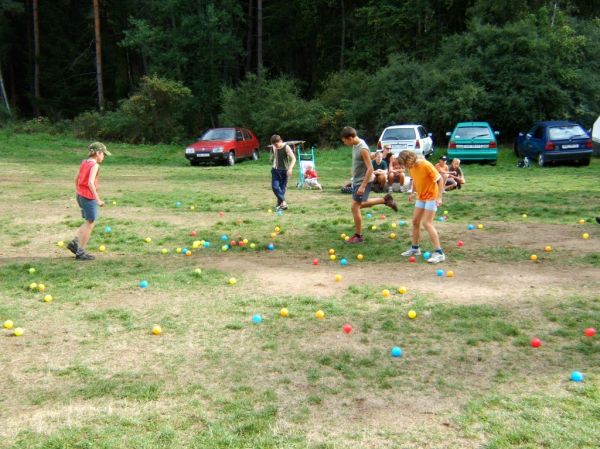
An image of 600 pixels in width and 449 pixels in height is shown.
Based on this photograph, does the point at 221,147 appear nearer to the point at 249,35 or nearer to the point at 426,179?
the point at 426,179

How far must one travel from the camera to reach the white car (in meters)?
19.5

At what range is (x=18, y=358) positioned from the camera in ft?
15.6

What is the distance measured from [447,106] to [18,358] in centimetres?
2156

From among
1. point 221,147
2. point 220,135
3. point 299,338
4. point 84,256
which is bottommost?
point 299,338

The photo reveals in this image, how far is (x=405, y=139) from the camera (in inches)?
789

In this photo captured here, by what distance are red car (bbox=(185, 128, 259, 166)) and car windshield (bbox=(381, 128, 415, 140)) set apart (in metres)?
5.93

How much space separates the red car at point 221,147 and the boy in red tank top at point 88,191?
1411cm

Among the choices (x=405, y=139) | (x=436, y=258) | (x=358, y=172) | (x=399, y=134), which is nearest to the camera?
(x=436, y=258)

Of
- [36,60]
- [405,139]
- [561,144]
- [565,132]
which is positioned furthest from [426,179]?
[36,60]

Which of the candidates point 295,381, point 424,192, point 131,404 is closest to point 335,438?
point 295,381

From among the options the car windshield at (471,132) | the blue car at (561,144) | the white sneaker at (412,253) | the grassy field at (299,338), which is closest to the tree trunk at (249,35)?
the car windshield at (471,132)

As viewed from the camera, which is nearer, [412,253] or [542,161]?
[412,253]

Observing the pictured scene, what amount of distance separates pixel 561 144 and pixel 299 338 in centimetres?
1652

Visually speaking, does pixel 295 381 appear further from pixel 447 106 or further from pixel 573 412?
pixel 447 106
